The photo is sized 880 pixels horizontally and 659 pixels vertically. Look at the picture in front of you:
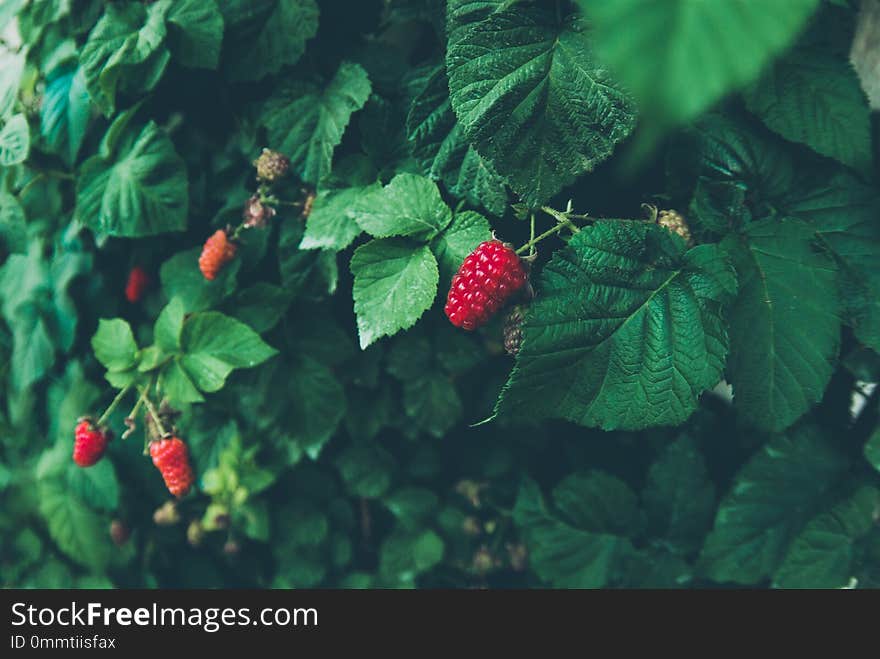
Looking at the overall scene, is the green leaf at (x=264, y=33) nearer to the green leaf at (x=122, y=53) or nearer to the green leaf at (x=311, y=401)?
the green leaf at (x=122, y=53)

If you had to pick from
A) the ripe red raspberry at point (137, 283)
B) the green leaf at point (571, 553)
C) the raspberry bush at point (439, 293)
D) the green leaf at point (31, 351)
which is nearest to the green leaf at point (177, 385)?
the raspberry bush at point (439, 293)

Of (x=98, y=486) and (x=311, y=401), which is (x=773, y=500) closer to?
(x=311, y=401)

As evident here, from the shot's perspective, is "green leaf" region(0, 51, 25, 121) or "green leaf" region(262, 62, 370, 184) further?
"green leaf" region(0, 51, 25, 121)

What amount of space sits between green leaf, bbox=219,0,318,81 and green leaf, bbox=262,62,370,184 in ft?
0.14

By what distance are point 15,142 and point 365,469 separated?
2.58 ft

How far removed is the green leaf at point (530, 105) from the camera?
68 centimetres

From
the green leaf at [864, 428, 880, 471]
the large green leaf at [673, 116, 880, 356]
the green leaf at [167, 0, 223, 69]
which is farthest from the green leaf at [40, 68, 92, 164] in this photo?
the green leaf at [864, 428, 880, 471]

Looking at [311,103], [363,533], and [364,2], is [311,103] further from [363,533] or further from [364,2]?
[363,533]

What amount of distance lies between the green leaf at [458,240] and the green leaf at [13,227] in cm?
82

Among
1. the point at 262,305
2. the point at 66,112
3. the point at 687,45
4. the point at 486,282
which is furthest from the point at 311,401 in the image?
the point at 687,45

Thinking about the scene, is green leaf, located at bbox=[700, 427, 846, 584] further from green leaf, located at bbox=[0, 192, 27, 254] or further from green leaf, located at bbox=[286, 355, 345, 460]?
green leaf, located at bbox=[0, 192, 27, 254]

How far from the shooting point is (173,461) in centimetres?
96

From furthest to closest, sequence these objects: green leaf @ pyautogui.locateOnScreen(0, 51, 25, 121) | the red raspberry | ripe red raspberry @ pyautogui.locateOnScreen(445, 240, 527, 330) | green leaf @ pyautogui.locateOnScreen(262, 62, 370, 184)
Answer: green leaf @ pyautogui.locateOnScreen(0, 51, 25, 121)
the red raspberry
green leaf @ pyautogui.locateOnScreen(262, 62, 370, 184)
ripe red raspberry @ pyautogui.locateOnScreen(445, 240, 527, 330)

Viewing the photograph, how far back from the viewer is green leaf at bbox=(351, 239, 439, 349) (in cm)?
73
